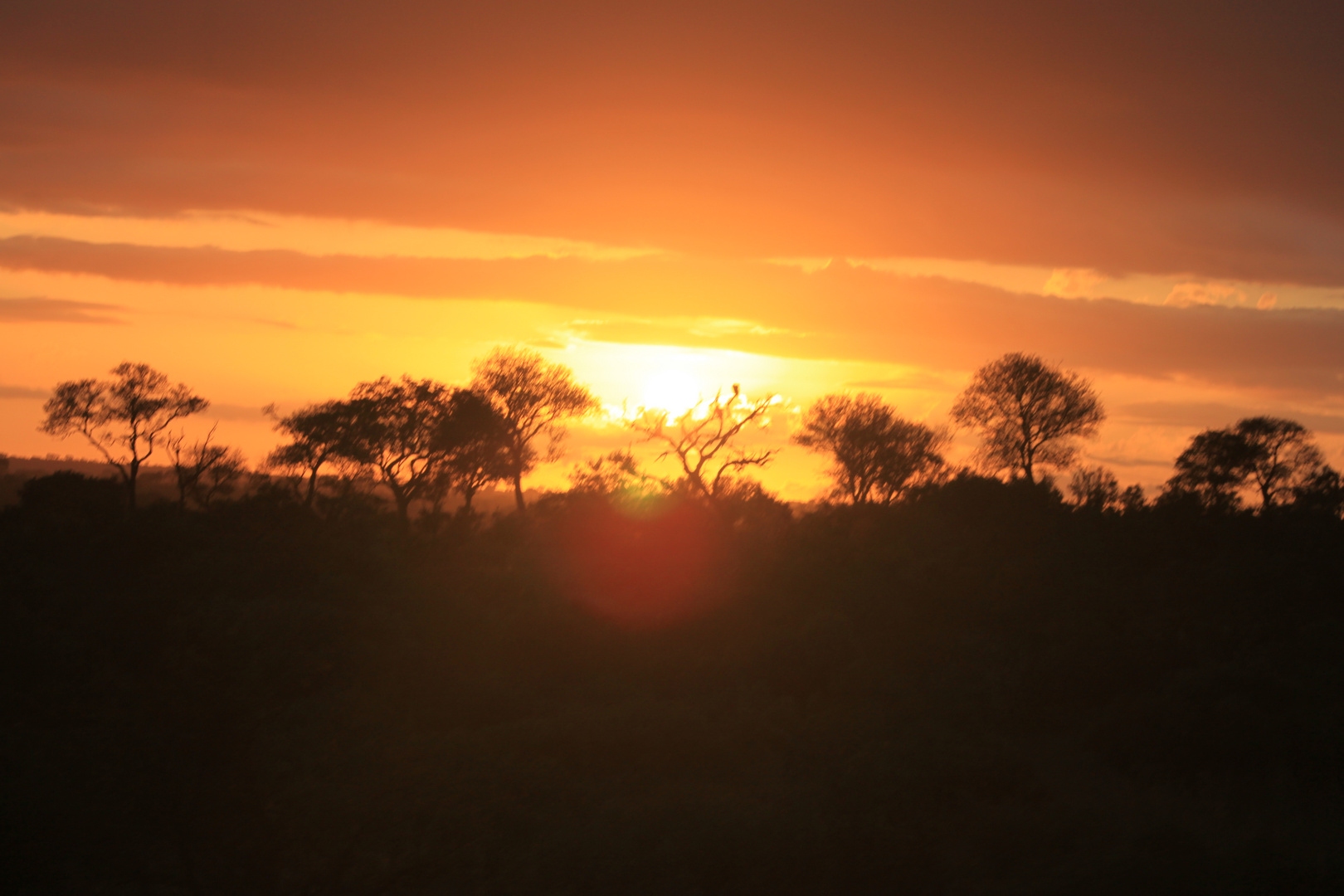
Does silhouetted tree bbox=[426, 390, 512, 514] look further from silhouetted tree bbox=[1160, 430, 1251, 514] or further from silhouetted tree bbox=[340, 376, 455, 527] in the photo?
silhouetted tree bbox=[1160, 430, 1251, 514]

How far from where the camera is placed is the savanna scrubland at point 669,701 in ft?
55.0

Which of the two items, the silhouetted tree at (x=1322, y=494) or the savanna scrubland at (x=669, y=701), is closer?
the savanna scrubland at (x=669, y=701)

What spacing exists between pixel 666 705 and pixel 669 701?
836mm

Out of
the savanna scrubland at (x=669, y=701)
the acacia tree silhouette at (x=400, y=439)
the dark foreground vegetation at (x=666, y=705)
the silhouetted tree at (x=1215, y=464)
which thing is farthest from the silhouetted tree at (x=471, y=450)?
the silhouetted tree at (x=1215, y=464)

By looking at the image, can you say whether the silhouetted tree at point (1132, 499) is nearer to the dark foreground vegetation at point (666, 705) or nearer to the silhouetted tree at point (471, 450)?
the dark foreground vegetation at point (666, 705)

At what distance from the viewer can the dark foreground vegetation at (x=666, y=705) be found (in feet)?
54.9

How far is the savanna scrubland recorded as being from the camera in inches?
660

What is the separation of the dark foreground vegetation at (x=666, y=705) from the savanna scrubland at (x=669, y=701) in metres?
0.10

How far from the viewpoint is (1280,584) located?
111 feet

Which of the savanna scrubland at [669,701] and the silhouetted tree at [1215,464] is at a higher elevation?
the silhouetted tree at [1215,464]

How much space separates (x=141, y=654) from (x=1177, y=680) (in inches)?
1005

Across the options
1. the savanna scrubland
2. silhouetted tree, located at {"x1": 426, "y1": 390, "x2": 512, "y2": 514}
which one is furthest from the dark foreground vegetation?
silhouetted tree, located at {"x1": 426, "y1": 390, "x2": 512, "y2": 514}

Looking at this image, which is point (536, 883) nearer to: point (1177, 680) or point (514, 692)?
point (514, 692)

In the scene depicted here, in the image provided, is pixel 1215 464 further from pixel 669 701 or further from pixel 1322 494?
Result: pixel 669 701
